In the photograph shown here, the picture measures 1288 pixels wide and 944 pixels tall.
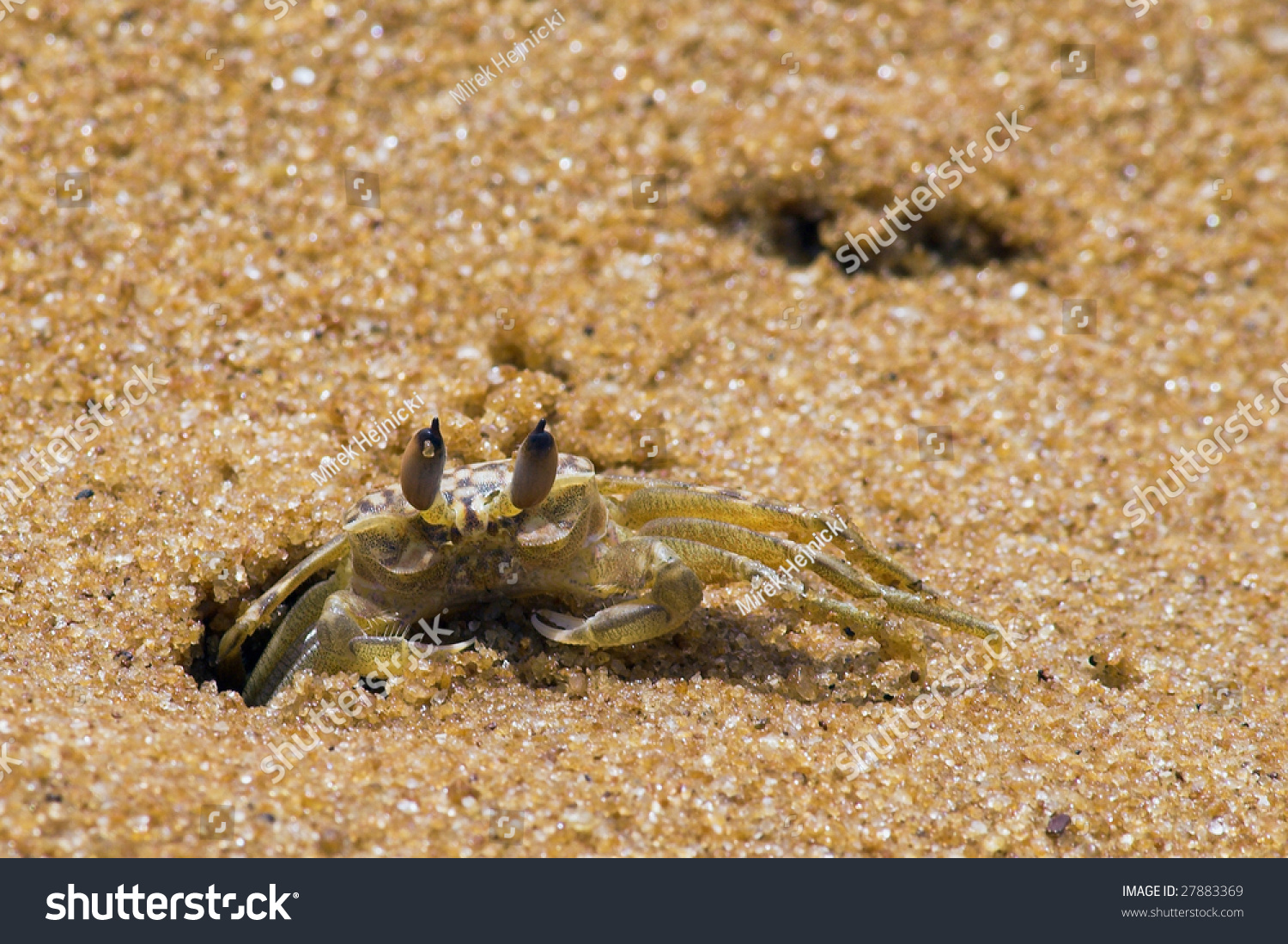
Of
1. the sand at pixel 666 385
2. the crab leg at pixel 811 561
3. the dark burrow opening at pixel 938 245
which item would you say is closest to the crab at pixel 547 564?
the crab leg at pixel 811 561

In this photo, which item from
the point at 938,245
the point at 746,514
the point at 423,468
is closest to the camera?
the point at 423,468

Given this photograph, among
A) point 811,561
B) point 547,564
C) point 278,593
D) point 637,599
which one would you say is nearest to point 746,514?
point 811,561

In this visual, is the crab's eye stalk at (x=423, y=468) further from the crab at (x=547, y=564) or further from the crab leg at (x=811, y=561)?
the crab leg at (x=811, y=561)

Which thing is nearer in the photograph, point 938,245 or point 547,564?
point 547,564

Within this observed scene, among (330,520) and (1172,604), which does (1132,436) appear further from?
(330,520)

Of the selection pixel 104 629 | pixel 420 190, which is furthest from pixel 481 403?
pixel 104 629

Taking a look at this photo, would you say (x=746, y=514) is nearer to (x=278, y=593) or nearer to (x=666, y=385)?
(x=666, y=385)
